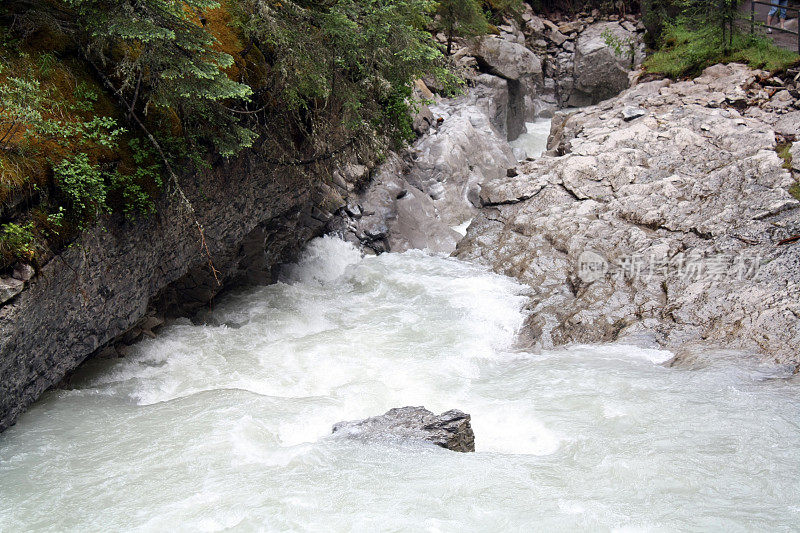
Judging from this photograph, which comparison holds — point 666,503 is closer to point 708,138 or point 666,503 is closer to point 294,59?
point 294,59

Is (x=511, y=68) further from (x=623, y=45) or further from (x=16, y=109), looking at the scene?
(x=16, y=109)

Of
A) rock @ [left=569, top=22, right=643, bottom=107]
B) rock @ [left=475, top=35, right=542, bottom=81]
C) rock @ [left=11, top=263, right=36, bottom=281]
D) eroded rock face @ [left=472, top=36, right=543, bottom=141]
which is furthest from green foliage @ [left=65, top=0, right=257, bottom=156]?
rock @ [left=569, top=22, right=643, bottom=107]

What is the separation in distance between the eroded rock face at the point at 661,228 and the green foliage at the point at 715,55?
21.6 inches

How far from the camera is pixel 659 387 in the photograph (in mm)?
6320

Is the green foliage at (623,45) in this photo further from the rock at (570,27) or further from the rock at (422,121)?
the rock at (422,121)

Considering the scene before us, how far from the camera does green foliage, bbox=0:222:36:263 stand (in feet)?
16.3

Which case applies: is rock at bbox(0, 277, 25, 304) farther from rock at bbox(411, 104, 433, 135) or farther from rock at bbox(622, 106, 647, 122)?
rock at bbox(622, 106, 647, 122)

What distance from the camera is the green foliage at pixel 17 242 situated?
496cm


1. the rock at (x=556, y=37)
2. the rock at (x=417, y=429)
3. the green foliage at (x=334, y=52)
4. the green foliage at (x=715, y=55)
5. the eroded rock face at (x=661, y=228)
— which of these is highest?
the rock at (x=556, y=37)

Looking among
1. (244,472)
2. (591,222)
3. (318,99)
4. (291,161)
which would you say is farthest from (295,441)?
(591,222)

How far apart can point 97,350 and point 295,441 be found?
3068 mm

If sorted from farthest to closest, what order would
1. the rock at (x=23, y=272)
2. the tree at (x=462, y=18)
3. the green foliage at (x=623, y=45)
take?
1. the green foliage at (x=623, y=45)
2. the tree at (x=462, y=18)
3. the rock at (x=23, y=272)

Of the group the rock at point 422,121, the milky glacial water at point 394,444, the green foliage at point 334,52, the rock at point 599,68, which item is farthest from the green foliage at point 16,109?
the rock at point 599,68

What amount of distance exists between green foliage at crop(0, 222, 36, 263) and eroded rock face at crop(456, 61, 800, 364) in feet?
21.7
